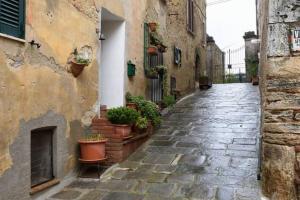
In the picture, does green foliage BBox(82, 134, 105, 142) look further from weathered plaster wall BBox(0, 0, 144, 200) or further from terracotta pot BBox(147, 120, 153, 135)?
terracotta pot BBox(147, 120, 153, 135)

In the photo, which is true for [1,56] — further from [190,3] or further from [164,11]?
[190,3]

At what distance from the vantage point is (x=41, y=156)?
483 centimetres

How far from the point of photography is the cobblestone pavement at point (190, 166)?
4668mm

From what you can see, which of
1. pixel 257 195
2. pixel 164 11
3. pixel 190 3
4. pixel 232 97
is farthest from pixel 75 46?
pixel 190 3

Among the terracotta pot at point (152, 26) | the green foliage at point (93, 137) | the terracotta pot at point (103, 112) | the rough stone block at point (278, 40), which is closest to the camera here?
the rough stone block at point (278, 40)

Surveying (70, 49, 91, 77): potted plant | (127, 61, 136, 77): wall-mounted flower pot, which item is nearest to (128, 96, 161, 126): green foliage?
(127, 61, 136, 77): wall-mounted flower pot

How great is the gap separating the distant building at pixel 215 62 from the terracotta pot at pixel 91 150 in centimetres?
1566

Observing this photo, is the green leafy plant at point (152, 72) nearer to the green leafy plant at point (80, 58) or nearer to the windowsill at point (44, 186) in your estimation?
the green leafy plant at point (80, 58)

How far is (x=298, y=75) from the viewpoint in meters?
4.08

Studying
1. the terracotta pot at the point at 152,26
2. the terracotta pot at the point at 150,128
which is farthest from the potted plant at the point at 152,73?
the terracotta pot at the point at 150,128

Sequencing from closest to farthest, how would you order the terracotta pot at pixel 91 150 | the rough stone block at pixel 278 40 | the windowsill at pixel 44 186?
the rough stone block at pixel 278 40
the windowsill at pixel 44 186
the terracotta pot at pixel 91 150

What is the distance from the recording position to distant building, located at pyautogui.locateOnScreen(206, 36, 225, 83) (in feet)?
68.1

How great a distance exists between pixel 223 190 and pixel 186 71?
906 cm

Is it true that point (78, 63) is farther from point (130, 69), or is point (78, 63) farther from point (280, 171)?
point (280, 171)
